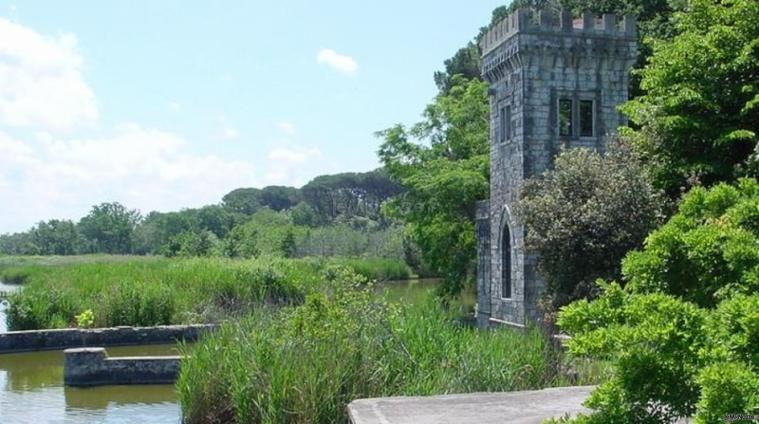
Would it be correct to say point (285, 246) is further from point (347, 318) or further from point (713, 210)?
point (713, 210)

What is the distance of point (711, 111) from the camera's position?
12.6 metres

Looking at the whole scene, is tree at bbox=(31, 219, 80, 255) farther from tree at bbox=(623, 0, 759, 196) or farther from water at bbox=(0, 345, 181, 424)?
tree at bbox=(623, 0, 759, 196)

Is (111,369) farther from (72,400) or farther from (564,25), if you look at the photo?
(564,25)

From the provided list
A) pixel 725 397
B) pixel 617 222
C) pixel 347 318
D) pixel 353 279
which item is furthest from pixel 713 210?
pixel 617 222

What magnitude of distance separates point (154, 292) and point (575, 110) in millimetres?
10461

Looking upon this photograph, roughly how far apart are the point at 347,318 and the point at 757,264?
6500 mm

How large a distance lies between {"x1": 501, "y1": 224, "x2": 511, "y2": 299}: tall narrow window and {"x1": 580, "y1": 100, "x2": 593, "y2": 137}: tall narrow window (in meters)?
2.67

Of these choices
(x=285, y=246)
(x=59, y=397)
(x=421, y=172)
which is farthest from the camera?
(x=285, y=246)

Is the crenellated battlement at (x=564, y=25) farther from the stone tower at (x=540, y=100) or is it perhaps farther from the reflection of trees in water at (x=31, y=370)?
the reflection of trees in water at (x=31, y=370)

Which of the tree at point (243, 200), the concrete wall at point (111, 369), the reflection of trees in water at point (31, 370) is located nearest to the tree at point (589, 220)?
the concrete wall at point (111, 369)

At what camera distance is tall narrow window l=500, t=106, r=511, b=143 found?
68.0 ft

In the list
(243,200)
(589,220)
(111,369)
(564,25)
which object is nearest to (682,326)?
(589,220)

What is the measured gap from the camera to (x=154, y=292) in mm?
22141

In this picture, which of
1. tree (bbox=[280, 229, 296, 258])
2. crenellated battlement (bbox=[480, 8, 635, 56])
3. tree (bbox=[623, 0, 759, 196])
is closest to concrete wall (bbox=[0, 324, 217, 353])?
crenellated battlement (bbox=[480, 8, 635, 56])
